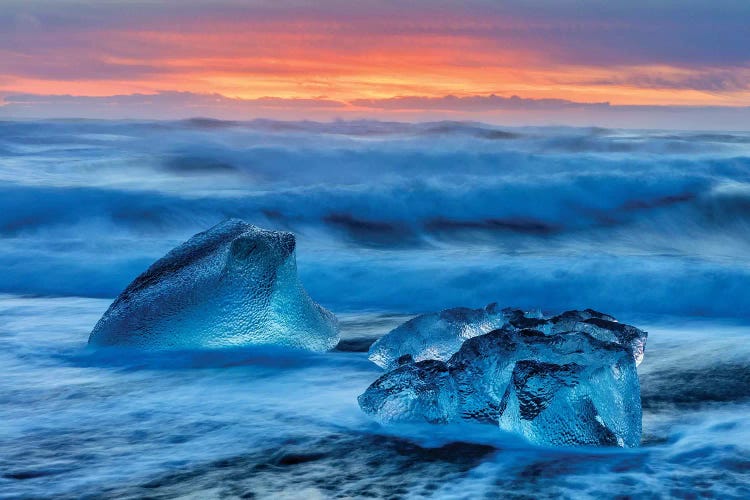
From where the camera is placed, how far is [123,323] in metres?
3.59

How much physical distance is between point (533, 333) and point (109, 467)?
130cm

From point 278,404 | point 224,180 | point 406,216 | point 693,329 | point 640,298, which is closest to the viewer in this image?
point 278,404

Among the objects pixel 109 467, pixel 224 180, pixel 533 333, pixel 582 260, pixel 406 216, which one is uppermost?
pixel 224 180

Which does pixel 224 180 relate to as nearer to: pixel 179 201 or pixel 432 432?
pixel 179 201

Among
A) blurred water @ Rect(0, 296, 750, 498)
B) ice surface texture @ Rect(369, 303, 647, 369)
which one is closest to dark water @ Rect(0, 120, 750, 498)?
blurred water @ Rect(0, 296, 750, 498)

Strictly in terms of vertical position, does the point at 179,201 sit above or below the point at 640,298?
above

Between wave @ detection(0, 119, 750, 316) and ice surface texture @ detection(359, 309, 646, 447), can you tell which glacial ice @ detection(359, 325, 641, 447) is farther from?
wave @ detection(0, 119, 750, 316)

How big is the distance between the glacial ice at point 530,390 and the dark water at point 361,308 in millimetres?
65

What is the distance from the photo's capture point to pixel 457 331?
3277 mm

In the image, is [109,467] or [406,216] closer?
[109,467]

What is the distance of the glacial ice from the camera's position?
235 centimetres

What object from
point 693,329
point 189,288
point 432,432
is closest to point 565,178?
point 693,329

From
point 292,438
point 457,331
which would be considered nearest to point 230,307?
point 457,331

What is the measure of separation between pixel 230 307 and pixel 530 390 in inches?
60.4
